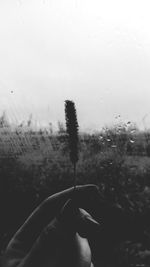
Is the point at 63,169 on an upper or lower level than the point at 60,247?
lower

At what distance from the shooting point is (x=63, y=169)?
6.18 m

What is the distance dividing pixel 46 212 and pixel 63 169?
18.2ft

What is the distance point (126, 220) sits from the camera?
531cm

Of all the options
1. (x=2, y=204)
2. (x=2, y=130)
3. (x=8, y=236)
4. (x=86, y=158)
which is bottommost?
(x=8, y=236)

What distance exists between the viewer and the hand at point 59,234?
1.99 ft

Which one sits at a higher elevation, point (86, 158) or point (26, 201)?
point (86, 158)

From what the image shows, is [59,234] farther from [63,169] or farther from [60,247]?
[63,169]

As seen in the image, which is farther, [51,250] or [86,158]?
[86,158]

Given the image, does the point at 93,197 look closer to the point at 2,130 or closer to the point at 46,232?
the point at 46,232

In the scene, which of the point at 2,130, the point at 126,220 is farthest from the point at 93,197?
the point at 2,130

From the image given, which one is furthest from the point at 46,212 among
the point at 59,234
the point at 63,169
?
the point at 63,169

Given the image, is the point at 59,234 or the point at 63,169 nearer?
the point at 59,234

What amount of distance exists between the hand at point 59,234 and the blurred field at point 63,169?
4219mm

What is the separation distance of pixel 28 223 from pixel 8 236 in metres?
4.94
